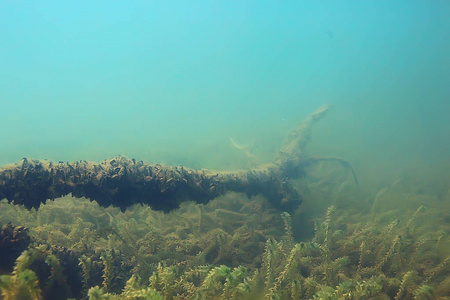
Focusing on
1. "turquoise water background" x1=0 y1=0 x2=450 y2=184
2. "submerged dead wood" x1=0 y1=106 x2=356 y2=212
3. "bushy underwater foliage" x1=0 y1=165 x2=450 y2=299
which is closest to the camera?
"bushy underwater foliage" x1=0 y1=165 x2=450 y2=299

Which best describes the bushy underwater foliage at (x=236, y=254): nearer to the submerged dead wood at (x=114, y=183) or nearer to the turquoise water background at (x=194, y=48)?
the submerged dead wood at (x=114, y=183)

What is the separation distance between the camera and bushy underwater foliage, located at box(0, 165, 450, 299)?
6.59ft

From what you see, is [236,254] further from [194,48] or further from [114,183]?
[194,48]

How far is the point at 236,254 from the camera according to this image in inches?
138

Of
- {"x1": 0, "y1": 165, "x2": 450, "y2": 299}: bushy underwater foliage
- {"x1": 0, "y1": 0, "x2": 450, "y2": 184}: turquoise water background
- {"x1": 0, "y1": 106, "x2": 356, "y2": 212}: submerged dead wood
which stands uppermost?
{"x1": 0, "y1": 0, "x2": 450, "y2": 184}: turquoise water background

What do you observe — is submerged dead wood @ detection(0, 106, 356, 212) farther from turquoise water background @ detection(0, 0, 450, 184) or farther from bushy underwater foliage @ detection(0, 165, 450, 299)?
turquoise water background @ detection(0, 0, 450, 184)

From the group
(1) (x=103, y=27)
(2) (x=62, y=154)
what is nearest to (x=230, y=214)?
(2) (x=62, y=154)

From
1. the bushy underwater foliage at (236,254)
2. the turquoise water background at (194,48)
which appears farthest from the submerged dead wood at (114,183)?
the turquoise water background at (194,48)

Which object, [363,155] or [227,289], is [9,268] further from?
[363,155]

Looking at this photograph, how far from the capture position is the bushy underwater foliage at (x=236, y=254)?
2.01 meters

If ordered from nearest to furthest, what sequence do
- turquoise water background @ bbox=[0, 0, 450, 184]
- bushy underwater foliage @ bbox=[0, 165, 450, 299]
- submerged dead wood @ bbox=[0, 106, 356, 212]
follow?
1. bushy underwater foliage @ bbox=[0, 165, 450, 299]
2. submerged dead wood @ bbox=[0, 106, 356, 212]
3. turquoise water background @ bbox=[0, 0, 450, 184]

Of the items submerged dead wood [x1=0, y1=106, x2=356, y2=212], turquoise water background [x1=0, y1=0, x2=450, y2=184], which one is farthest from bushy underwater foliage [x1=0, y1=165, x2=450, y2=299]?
turquoise water background [x1=0, y1=0, x2=450, y2=184]

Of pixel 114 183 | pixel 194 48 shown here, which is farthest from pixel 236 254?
pixel 194 48

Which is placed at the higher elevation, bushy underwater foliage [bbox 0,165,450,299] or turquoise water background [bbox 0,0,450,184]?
turquoise water background [bbox 0,0,450,184]
